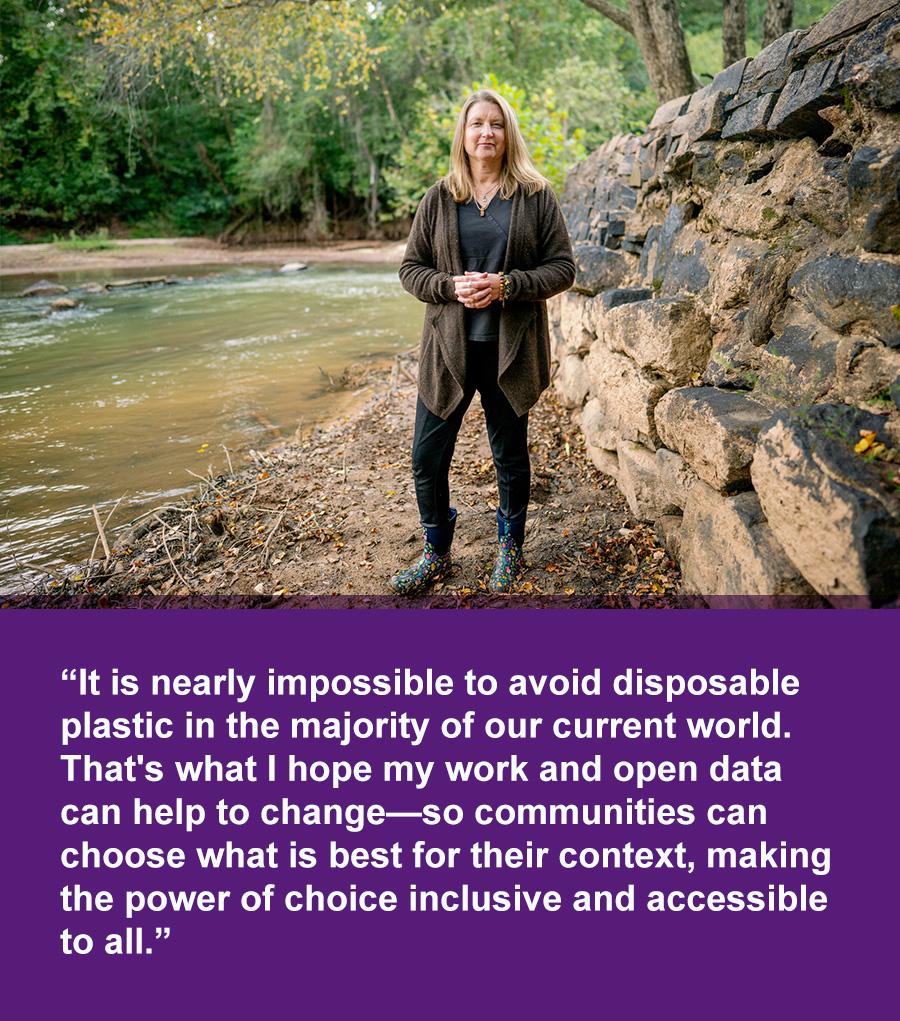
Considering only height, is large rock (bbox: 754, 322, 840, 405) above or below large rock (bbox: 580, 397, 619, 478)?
above

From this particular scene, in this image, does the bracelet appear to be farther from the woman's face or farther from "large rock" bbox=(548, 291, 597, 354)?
"large rock" bbox=(548, 291, 597, 354)

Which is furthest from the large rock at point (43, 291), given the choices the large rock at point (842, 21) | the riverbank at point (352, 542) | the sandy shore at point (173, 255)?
the large rock at point (842, 21)

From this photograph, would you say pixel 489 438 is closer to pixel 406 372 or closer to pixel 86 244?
pixel 406 372

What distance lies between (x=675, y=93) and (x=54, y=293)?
14273 millimetres

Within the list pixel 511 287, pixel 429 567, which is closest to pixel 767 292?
pixel 511 287

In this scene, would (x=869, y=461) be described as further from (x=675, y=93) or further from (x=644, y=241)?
(x=675, y=93)

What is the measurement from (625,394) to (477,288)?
1.30 m

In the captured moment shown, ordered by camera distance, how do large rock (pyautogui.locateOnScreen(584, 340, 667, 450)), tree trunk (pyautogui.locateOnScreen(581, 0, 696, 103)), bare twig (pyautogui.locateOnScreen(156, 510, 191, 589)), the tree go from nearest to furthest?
large rock (pyautogui.locateOnScreen(584, 340, 667, 450))
bare twig (pyautogui.locateOnScreen(156, 510, 191, 589))
tree trunk (pyautogui.locateOnScreen(581, 0, 696, 103))
the tree

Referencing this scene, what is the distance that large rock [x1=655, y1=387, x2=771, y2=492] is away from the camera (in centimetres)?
226

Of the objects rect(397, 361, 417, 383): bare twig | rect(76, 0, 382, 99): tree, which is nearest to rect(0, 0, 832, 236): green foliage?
rect(76, 0, 382, 99): tree

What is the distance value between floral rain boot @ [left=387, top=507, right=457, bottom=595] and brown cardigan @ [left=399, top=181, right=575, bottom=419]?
1.97 ft

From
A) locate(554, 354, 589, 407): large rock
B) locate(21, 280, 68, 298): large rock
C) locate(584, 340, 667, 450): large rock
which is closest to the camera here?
locate(584, 340, 667, 450): large rock

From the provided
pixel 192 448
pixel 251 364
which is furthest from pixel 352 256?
pixel 192 448

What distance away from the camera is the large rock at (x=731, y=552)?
1.99 meters
